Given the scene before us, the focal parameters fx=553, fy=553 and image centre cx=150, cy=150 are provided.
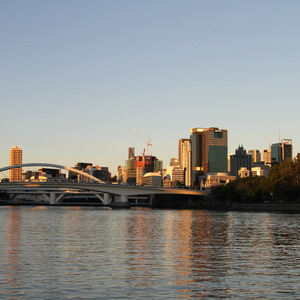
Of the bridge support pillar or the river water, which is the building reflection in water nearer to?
the river water

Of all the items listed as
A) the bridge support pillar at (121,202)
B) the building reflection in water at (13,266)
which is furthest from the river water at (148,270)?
the bridge support pillar at (121,202)

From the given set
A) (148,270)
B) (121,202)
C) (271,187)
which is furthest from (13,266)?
(121,202)

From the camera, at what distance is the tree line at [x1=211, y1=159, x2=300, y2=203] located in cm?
12825

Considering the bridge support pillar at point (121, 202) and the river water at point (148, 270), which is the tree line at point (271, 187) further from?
the river water at point (148, 270)

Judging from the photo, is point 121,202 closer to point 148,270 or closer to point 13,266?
point 13,266

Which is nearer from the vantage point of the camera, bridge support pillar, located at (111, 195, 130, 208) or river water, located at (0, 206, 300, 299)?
river water, located at (0, 206, 300, 299)

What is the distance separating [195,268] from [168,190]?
146433 millimetres

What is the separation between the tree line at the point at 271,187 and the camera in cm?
12825

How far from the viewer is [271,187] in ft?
430

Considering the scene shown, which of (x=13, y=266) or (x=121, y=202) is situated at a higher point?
(x=13, y=266)

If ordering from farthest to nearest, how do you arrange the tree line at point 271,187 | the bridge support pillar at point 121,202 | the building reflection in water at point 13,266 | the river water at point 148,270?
the bridge support pillar at point 121,202 < the tree line at point 271,187 < the building reflection in water at point 13,266 < the river water at point 148,270

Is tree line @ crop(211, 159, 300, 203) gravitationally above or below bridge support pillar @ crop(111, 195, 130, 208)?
above

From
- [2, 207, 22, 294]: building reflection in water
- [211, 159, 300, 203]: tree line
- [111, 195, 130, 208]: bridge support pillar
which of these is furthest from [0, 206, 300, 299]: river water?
[111, 195, 130, 208]: bridge support pillar

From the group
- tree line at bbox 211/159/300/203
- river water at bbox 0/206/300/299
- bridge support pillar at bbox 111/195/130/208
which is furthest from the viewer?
bridge support pillar at bbox 111/195/130/208
